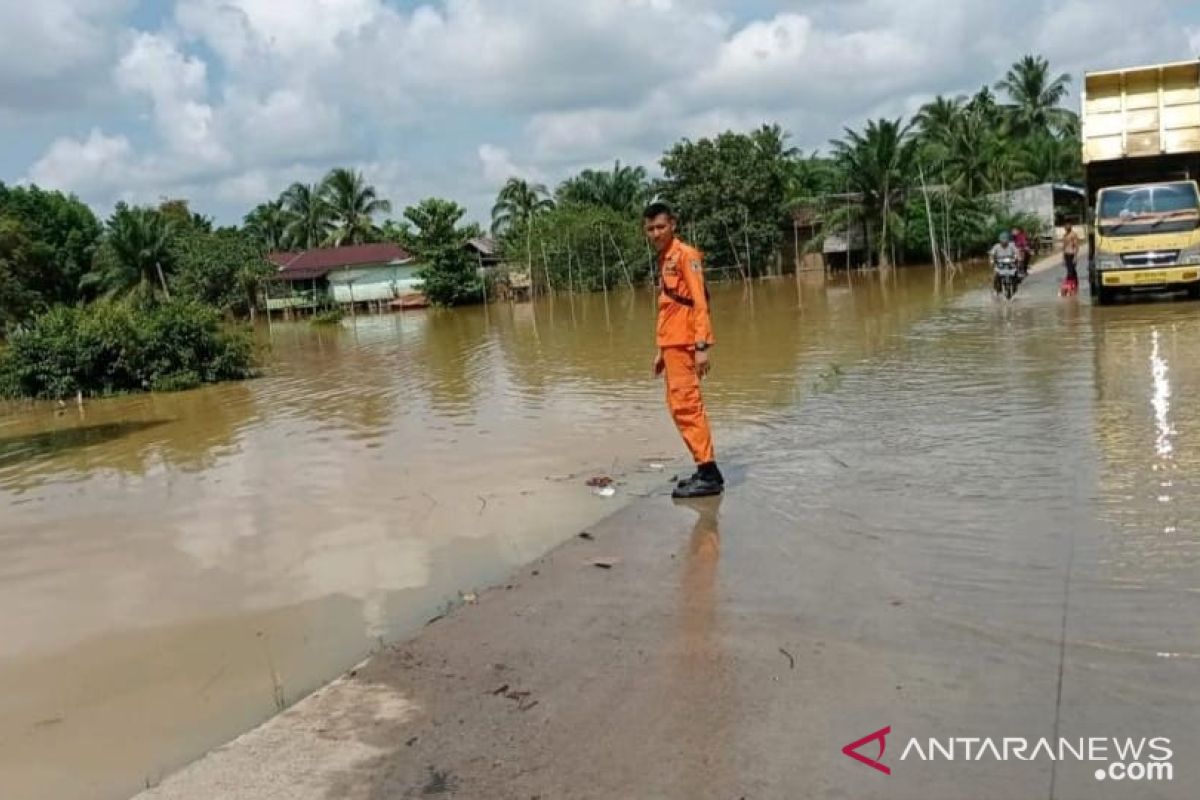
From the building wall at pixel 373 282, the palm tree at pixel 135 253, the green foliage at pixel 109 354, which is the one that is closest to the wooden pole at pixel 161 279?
the palm tree at pixel 135 253

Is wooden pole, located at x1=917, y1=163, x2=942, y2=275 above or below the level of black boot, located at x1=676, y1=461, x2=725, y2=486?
above

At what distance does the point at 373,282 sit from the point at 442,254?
28.1ft

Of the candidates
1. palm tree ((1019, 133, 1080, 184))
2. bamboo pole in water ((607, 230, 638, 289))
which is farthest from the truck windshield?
palm tree ((1019, 133, 1080, 184))

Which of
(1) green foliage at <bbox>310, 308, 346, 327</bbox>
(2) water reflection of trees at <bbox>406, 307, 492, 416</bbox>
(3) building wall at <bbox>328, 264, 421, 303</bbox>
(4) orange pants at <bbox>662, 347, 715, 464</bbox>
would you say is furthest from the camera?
(3) building wall at <bbox>328, 264, 421, 303</bbox>

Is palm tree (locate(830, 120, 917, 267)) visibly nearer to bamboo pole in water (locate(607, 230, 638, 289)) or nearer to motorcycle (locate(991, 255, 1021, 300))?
bamboo pole in water (locate(607, 230, 638, 289))

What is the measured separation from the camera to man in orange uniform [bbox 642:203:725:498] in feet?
20.0

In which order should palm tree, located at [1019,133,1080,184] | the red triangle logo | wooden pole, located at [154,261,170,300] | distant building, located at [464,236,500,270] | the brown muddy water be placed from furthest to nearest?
distant building, located at [464,236,500,270] → palm tree, located at [1019,133,1080,184] → wooden pole, located at [154,261,170,300] → the brown muddy water → the red triangle logo

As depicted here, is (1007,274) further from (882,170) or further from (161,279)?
(161,279)

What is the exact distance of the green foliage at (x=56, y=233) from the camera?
55281mm

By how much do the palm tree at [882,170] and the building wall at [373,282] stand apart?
1033 inches

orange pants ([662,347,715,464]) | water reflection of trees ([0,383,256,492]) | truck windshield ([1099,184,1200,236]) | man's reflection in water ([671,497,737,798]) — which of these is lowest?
water reflection of trees ([0,383,256,492])

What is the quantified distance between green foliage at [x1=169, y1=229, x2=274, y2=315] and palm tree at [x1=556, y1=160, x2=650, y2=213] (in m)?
19.1

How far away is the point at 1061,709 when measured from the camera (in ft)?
10.5

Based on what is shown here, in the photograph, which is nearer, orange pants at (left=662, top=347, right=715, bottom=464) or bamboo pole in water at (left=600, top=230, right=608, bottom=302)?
orange pants at (left=662, top=347, right=715, bottom=464)
